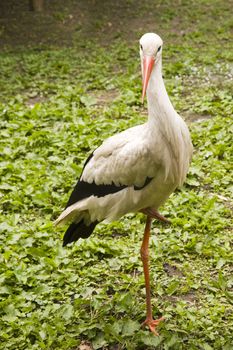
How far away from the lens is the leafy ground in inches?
148

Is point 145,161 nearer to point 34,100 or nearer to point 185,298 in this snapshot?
point 185,298

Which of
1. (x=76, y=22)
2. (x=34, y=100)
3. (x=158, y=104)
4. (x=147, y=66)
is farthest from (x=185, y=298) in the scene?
(x=76, y=22)

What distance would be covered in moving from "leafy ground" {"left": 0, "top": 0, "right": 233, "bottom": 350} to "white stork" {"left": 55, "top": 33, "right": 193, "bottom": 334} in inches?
12.8

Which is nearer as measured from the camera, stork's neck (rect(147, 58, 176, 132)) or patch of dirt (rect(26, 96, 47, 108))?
stork's neck (rect(147, 58, 176, 132))

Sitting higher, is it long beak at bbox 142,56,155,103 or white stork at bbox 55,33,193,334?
long beak at bbox 142,56,155,103

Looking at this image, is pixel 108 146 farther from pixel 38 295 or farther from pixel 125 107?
pixel 125 107

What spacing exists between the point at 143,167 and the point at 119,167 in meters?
0.18

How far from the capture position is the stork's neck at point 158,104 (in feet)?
10.9

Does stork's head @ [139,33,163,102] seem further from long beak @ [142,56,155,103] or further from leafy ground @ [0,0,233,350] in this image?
leafy ground @ [0,0,233,350]

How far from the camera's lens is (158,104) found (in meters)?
3.30

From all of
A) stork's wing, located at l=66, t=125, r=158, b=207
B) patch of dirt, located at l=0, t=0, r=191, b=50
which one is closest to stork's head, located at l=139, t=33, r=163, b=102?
stork's wing, located at l=66, t=125, r=158, b=207

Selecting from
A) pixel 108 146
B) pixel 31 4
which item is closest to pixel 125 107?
pixel 108 146

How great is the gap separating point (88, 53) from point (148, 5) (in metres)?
2.23

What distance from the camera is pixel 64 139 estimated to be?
6098 mm
